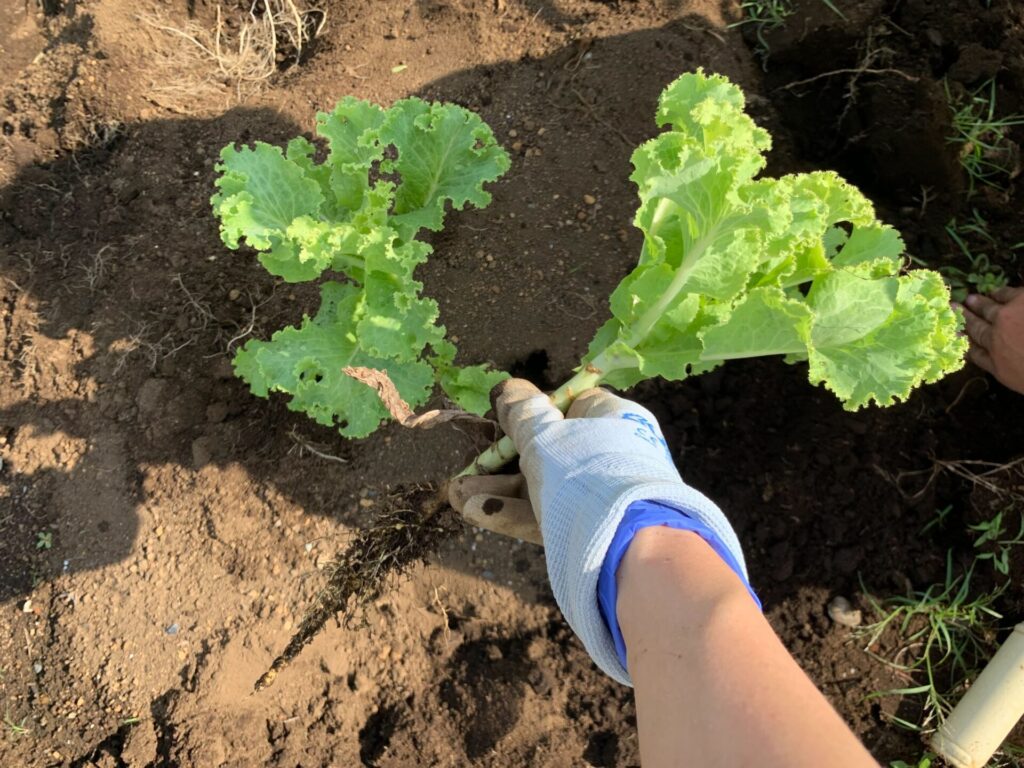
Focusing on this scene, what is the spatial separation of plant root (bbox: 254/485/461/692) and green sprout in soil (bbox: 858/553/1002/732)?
89.2 inches

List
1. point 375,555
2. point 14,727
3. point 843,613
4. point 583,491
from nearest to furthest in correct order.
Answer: point 583,491, point 375,555, point 14,727, point 843,613

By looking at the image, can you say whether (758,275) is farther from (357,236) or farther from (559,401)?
(357,236)

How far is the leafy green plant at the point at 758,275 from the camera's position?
2.30 m

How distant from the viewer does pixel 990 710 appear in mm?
3254

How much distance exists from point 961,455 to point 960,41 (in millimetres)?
2271

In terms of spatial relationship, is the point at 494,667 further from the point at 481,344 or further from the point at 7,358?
the point at 7,358

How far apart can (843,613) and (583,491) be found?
2.05 metres

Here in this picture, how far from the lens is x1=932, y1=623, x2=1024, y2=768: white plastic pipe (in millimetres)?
3221

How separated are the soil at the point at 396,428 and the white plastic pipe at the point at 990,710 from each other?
0.95 ft

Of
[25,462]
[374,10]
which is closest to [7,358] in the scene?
[25,462]

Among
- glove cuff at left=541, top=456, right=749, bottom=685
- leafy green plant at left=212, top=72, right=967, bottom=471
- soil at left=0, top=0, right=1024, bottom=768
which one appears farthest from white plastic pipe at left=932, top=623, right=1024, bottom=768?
glove cuff at left=541, top=456, right=749, bottom=685

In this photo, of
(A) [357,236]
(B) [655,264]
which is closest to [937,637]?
(B) [655,264]

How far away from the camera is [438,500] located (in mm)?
3250

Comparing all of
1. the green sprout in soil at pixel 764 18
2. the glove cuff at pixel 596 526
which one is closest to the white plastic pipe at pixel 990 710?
the glove cuff at pixel 596 526
